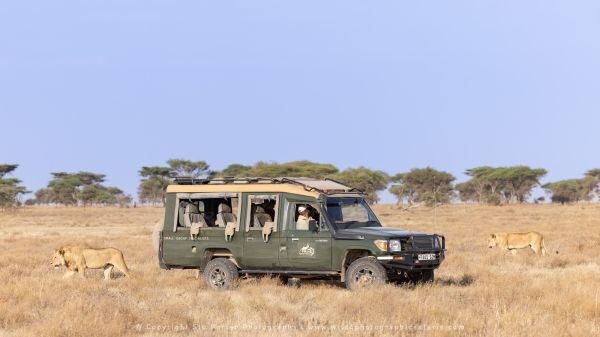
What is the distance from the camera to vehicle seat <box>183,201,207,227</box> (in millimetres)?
16281

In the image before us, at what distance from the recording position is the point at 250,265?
15.6 meters

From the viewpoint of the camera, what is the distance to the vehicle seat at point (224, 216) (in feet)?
53.4

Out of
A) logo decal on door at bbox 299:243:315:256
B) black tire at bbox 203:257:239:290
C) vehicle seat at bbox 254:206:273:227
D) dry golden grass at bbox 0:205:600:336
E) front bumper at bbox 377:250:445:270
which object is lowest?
dry golden grass at bbox 0:205:600:336

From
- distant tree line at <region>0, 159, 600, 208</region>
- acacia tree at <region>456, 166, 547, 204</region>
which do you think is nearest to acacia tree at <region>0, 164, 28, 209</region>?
distant tree line at <region>0, 159, 600, 208</region>

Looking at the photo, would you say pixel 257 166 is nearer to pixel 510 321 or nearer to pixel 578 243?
pixel 578 243

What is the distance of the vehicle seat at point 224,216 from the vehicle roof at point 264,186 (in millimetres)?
588

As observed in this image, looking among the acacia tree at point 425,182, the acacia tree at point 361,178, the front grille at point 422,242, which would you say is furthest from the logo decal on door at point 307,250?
the acacia tree at point 425,182

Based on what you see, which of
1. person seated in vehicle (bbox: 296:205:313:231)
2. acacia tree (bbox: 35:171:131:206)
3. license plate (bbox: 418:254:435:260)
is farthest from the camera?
acacia tree (bbox: 35:171:131:206)

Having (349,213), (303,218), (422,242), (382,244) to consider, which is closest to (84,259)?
(303,218)

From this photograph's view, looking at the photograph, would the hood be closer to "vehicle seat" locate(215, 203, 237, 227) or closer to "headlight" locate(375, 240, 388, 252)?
"headlight" locate(375, 240, 388, 252)

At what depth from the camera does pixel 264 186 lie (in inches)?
610

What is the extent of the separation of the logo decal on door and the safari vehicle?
0.02 metres

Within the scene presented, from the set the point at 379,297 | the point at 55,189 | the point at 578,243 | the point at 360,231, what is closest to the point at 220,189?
the point at 360,231

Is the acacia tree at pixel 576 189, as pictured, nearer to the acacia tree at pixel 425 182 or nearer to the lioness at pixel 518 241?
the acacia tree at pixel 425 182
